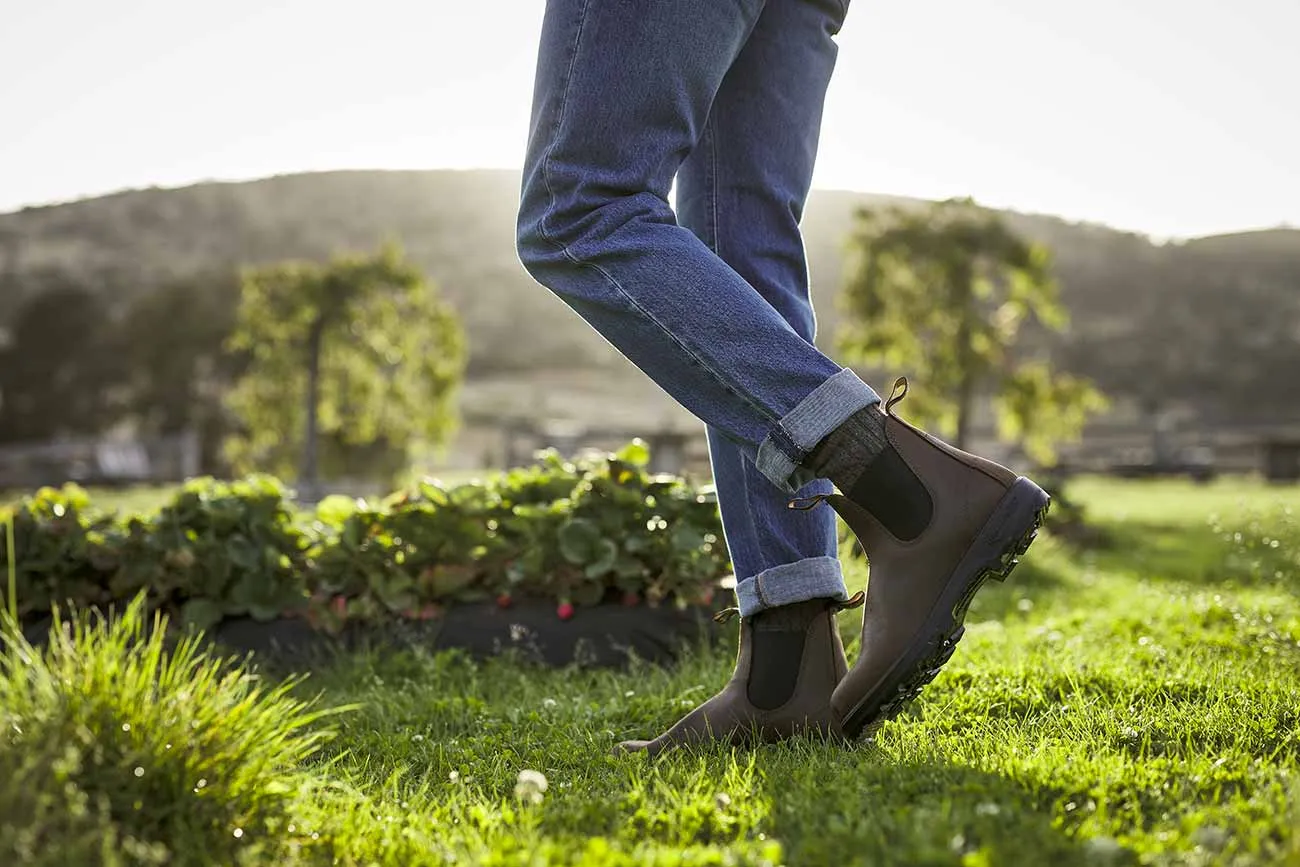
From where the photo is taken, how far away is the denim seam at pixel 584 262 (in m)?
1.34

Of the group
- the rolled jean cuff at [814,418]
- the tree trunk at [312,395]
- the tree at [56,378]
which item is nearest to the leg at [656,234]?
the rolled jean cuff at [814,418]

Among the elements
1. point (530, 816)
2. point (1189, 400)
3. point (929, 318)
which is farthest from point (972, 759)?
point (1189, 400)

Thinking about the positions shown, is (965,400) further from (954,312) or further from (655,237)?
(655,237)

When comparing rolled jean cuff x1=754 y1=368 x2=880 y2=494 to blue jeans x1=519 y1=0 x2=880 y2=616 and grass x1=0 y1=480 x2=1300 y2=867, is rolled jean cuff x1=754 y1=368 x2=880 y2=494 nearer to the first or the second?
blue jeans x1=519 y1=0 x2=880 y2=616

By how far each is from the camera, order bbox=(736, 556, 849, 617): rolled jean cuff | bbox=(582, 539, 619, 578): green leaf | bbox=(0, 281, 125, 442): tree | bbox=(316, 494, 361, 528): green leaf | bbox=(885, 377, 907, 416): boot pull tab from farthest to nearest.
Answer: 1. bbox=(0, 281, 125, 442): tree
2. bbox=(316, 494, 361, 528): green leaf
3. bbox=(582, 539, 619, 578): green leaf
4. bbox=(736, 556, 849, 617): rolled jean cuff
5. bbox=(885, 377, 907, 416): boot pull tab

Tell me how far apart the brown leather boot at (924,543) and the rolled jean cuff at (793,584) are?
139 mm

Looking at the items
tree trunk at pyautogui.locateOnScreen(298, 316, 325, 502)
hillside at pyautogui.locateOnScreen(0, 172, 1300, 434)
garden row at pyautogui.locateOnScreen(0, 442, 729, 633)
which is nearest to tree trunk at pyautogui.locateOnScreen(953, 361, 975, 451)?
tree trunk at pyautogui.locateOnScreen(298, 316, 325, 502)

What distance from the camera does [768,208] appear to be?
5.34 ft

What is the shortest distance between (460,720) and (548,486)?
3.62 ft

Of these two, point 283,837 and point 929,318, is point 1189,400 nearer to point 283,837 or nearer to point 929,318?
point 929,318

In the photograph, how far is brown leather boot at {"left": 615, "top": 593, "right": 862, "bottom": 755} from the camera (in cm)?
154

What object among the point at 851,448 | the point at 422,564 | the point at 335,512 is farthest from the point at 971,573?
the point at 335,512

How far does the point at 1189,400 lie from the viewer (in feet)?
121

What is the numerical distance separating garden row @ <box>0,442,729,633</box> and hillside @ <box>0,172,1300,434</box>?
3215cm
